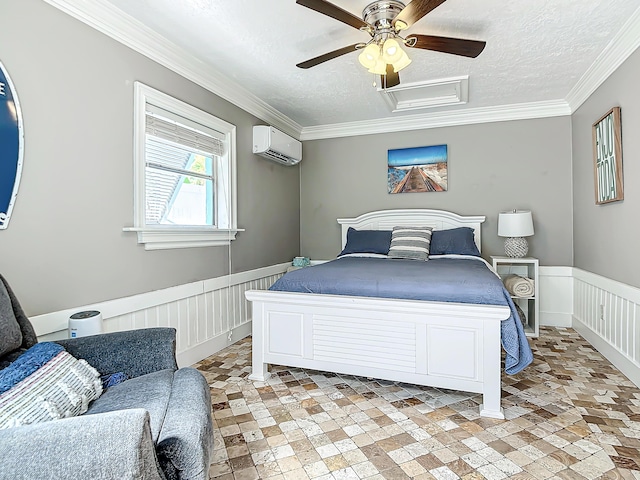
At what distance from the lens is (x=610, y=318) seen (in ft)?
9.28

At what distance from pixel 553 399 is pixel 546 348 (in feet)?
3.62

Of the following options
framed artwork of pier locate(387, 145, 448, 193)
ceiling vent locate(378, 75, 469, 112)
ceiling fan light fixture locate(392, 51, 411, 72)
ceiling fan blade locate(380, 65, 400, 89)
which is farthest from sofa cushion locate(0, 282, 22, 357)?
framed artwork of pier locate(387, 145, 448, 193)

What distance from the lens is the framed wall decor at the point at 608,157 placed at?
8.59 ft

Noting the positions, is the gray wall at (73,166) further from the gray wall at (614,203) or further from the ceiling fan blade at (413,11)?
the gray wall at (614,203)

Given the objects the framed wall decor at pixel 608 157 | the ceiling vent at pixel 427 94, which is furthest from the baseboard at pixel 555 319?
the ceiling vent at pixel 427 94

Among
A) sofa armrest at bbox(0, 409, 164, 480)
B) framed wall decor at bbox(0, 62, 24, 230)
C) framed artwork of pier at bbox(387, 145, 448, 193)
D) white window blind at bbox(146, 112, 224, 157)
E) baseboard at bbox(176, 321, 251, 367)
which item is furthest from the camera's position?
framed artwork of pier at bbox(387, 145, 448, 193)

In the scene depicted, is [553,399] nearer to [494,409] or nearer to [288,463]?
[494,409]

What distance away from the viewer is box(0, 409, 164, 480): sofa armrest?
76 cm

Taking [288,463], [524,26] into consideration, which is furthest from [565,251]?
[288,463]

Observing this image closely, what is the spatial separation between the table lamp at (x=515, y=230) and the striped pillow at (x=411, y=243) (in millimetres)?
733

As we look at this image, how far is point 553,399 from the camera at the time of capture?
86.9 inches

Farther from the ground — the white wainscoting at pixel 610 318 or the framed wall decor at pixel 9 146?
the framed wall decor at pixel 9 146

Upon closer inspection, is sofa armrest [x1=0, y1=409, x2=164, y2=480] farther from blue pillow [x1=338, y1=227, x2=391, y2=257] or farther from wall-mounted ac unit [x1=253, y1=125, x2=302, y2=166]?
blue pillow [x1=338, y1=227, x2=391, y2=257]

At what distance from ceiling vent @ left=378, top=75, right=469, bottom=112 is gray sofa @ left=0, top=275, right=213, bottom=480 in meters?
2.73
